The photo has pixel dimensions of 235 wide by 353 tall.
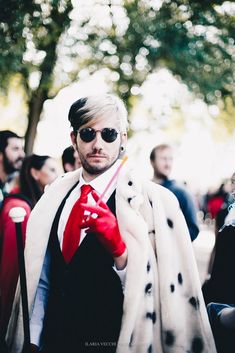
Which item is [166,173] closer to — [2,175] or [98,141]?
[2,175]

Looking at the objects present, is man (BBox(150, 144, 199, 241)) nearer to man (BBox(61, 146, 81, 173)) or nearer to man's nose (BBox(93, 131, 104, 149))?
man (BBox(61, 146, 81, 173))

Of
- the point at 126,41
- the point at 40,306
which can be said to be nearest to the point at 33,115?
the point at 126,41

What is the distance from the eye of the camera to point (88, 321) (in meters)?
2.05

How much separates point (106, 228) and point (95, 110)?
2.13 ft

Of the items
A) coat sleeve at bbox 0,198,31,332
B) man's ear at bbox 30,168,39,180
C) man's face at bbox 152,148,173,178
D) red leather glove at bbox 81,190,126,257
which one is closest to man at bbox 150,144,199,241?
man's face at bbox 152,148,173,178

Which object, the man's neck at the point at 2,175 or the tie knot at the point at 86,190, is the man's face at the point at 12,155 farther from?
the tie knot at the point at 86,190

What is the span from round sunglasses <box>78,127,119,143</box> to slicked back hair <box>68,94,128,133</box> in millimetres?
47

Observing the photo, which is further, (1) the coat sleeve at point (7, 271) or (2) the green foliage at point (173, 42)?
(2) the green foliage at point (173, 42)

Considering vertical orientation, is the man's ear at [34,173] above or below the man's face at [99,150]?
above

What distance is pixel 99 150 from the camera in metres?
2.12

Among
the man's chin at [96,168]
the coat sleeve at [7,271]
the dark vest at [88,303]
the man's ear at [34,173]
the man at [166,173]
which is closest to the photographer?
the dark vest at [88,303]

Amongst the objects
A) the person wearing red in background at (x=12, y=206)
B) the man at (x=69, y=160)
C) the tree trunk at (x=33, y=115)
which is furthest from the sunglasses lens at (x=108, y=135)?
the tree trunk at (x=33, y=115)

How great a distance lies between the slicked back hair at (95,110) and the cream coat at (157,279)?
367 millimetres

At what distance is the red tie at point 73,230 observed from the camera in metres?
2.10
